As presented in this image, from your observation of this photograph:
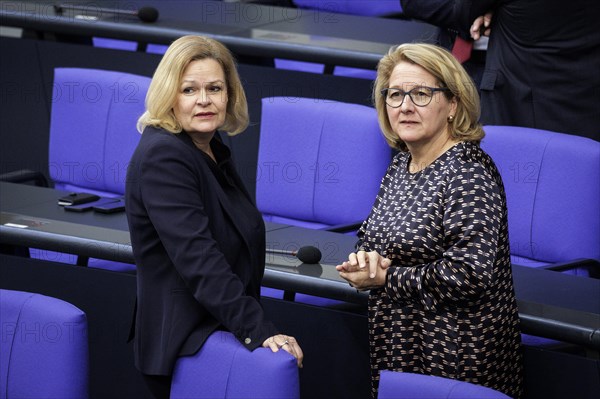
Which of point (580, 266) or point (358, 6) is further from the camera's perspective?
point (358, 6)

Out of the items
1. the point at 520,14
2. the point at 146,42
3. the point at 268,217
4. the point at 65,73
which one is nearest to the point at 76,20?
the point at 146,42

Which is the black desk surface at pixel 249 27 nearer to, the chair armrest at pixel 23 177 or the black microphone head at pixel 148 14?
the black microphone head at pixel 148 14

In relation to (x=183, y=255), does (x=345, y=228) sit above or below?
below

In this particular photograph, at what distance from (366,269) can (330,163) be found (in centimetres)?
139

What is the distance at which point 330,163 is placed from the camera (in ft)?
12.8

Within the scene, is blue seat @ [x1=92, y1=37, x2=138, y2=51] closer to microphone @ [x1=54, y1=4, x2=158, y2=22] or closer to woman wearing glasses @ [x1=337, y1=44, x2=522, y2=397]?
microphone @ [x1=54, y1=4, x2=158, y2=22]

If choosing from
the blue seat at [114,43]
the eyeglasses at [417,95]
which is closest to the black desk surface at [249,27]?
the blue seat at [114,43]

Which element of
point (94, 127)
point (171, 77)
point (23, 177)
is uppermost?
point (171, 77)

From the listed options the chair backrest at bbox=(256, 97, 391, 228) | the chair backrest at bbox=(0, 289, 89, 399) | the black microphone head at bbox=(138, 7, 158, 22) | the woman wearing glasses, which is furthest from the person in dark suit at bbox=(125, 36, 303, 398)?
the black microphone head at bbox=(138, 7, 158, 22)

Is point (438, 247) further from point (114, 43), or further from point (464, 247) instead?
point (114, 43)

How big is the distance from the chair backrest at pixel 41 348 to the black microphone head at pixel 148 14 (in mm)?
2660

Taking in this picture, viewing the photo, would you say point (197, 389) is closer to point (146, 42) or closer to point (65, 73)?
point (65, 73)

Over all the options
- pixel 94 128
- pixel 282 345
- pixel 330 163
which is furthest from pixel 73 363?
pixel 94 128

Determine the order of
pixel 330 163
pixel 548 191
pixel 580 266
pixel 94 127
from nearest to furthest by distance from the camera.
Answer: pixel 580 266
pixel 548 191
pixel 330 163
pixel 94 127
